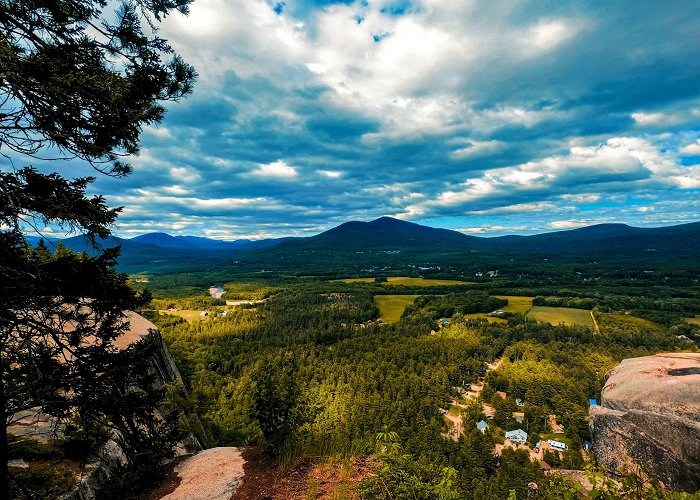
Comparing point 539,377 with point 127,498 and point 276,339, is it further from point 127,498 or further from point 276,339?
point 127,498

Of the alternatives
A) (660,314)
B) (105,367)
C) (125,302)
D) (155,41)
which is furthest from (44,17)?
(660,314)

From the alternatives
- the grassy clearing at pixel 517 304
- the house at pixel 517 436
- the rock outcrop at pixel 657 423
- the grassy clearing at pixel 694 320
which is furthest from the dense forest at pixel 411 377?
the rock outcrop at pixel 657 423

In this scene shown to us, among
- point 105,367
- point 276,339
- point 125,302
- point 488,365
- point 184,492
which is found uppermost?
point 125,302

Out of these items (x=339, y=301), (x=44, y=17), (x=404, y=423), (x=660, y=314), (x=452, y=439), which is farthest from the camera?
(x=339, y=301)

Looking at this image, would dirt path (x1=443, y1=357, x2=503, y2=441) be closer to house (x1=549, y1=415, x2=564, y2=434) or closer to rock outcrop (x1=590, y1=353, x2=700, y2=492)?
house (x1=549, y1=415, x2=564, y2=434)

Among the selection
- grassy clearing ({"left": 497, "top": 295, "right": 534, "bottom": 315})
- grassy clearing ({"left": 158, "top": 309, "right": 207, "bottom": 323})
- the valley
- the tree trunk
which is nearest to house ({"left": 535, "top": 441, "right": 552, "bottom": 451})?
the valley

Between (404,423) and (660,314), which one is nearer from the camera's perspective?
(404,423)

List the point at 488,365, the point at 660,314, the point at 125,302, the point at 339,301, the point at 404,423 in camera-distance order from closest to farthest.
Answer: the point at 125,302
the point at 404,423
the point at 488,365
the point at 660,314
the point at 339,301
